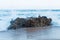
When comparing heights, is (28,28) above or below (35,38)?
above

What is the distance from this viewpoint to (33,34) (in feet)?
5.73

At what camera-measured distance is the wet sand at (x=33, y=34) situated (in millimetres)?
1719

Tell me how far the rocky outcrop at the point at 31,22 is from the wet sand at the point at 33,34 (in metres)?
0.05

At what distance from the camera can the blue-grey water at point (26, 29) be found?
5.64 feet

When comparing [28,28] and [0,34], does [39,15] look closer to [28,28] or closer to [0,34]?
[28,28]

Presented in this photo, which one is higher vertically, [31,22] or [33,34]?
[31,22]

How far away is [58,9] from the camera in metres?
1.73

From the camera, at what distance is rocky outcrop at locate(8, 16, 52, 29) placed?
171 cm

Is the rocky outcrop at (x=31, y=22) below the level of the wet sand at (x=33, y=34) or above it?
above

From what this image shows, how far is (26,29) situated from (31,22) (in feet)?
0.34

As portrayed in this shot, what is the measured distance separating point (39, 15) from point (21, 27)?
239 mm

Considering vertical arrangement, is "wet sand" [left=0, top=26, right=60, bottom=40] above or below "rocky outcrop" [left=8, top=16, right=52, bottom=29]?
below

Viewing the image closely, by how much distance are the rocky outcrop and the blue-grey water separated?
0.04 meters
